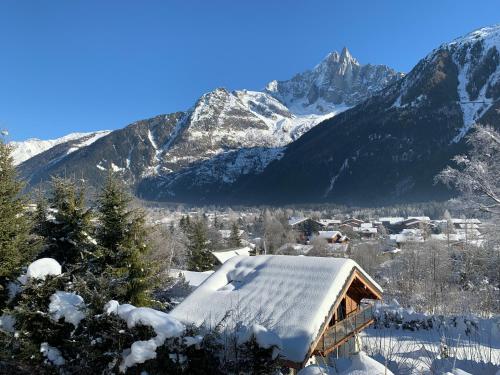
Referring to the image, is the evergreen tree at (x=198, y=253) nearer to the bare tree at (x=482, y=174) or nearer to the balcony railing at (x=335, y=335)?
the bare tree at (x=482, y=174)

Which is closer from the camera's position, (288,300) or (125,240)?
(288,300)

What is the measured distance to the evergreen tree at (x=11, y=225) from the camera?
1334 centimetres

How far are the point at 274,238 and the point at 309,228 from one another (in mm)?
24612

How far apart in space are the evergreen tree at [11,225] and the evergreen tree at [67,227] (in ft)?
8.49

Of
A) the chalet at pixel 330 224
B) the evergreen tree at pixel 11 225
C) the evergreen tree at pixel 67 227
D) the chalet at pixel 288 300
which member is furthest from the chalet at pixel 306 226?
the evergreen tree at pixel 11 225

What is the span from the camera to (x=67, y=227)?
17.9 metres

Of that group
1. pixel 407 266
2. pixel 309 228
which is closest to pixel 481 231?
pixel 407 266

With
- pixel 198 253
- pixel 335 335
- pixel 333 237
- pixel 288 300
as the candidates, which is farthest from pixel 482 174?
pixel 333 237

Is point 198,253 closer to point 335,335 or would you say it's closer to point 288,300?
point 335,335

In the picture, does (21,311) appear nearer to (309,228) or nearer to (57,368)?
(57,368)

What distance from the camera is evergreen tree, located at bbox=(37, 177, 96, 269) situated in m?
17.7

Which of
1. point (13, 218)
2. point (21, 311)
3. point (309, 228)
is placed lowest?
point (309, 228)

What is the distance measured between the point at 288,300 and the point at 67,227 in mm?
11447

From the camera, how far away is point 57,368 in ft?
25.4
